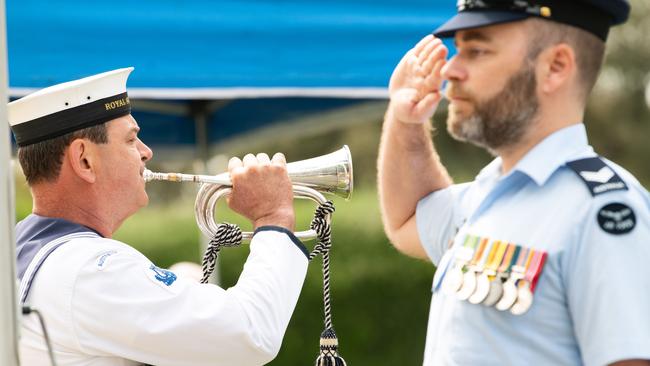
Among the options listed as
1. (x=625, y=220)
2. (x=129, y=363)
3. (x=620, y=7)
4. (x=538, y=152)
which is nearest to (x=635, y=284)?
(x=625, y=220)

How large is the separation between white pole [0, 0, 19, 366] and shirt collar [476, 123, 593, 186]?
1016mm

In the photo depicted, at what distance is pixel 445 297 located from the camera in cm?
220

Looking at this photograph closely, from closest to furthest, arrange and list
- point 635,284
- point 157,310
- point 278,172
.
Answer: point 635,284
point 157,310
point 278,172

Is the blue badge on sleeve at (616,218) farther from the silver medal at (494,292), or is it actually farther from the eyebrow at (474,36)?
the eyebrow at (474,36)

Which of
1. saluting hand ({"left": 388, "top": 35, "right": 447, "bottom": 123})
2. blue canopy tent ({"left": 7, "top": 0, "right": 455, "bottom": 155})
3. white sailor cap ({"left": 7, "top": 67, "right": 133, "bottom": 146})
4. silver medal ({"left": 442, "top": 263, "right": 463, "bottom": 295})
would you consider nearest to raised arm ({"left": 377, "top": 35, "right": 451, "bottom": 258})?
saluting hand ({"left": 388, "top": 35, "right": 447, "bottom": 123})

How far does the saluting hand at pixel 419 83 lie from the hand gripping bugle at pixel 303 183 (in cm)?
24

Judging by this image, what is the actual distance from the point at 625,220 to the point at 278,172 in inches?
36.0

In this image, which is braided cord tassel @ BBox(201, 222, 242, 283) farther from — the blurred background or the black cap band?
the blurred background

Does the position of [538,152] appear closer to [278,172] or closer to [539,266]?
[539,266]

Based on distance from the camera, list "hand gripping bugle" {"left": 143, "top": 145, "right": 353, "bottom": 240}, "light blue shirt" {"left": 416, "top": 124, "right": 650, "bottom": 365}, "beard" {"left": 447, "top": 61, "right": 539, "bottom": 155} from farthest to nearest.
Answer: "hand gripping bugle" {"left": 143, "top": 145, "right": 353, "bottom": 240} < "beard" {"left": 447, "top": 61, "right": 539, "bottom": 155} < "light blue shirt" {"left": 416, "top": 124, "right": 650, "bottom": 365}

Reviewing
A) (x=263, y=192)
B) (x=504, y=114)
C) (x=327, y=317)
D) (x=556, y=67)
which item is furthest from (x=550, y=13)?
(x=327, y=317)

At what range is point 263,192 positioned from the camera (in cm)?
249

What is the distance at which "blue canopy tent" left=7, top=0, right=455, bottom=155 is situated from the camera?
354 cm

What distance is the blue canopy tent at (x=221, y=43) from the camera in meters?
3.54
